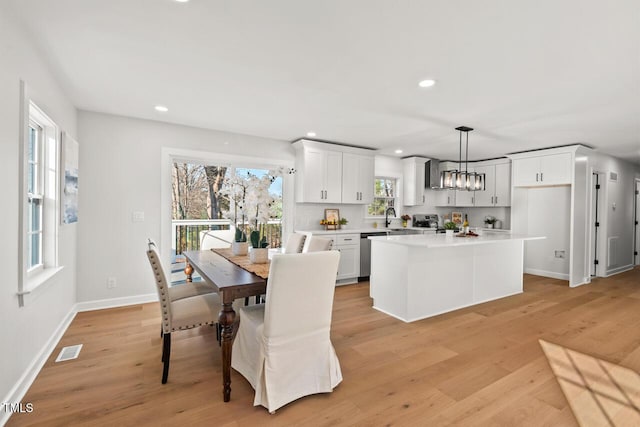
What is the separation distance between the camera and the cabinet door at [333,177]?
5.34 metres

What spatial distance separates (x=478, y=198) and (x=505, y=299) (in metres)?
3.18

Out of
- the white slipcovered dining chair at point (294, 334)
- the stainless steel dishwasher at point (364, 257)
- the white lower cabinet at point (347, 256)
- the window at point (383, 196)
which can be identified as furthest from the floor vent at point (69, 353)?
the window at point (383, 196)

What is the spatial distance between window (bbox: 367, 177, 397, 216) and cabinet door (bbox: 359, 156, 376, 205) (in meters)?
0.61

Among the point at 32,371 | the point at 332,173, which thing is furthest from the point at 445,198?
the point at 32,371

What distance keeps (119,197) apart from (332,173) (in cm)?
307

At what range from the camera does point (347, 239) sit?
5344 mm

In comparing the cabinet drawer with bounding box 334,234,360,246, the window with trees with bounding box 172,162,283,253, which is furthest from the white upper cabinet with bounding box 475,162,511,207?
the window with trees with bounding box 172,162,283,253

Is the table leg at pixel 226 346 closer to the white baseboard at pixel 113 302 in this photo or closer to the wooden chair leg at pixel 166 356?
the wooden chair leg at pixel 166 356

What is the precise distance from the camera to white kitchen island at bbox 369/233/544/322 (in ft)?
11.7

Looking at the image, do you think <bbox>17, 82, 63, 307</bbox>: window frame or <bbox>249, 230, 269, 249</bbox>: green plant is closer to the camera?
<bbox>17, 82, 63, 307</bbox>: window frame

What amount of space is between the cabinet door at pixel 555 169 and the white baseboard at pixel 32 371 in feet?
23.1

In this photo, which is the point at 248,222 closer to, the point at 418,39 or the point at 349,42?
the point at 349,42

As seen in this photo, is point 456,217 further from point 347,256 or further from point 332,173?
point 332,173

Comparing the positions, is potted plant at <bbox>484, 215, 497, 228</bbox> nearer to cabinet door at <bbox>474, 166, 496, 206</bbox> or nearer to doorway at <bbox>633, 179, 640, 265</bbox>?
cabinet door at <bbox>474, 166, 496, 206</bbox>
